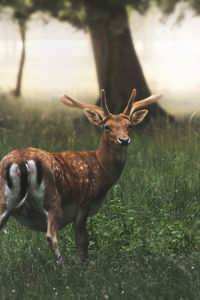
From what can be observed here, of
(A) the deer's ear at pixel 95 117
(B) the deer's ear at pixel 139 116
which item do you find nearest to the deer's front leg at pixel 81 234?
(A) the deer's ear at pixel 95 117

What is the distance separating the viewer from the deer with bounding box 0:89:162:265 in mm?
4914

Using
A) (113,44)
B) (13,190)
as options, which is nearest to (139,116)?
(13,190)

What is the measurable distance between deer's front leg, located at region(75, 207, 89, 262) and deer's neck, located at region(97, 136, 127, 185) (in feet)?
1.35

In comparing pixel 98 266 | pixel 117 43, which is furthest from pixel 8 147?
pixel 117 43

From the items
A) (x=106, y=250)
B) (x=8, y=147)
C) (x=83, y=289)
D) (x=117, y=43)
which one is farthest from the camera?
(x=117, y=43)

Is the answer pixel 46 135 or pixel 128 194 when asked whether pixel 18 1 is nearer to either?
pixel 46 135

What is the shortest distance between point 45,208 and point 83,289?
71cm

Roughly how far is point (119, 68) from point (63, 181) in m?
9.04

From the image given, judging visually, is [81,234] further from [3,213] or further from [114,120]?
[114,120]

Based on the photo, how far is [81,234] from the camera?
5.52 meters

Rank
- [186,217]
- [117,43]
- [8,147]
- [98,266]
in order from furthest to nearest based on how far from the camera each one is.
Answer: [117,43]
[8,147]
[186,217]
[98,266]

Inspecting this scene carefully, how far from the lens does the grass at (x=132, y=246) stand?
16.0 ft

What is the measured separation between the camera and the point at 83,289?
4836 millimetres

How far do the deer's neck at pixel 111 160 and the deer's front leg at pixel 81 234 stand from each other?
41cm
